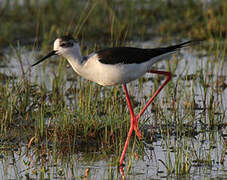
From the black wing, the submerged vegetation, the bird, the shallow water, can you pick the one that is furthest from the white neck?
the shallow water

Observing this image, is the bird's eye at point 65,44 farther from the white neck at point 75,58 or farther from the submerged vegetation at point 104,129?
the submerged vegetation at point 104,129

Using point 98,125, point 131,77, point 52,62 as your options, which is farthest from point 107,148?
point 52,62

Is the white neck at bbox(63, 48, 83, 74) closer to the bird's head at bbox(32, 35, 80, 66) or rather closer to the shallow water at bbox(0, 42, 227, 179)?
the bird's head at bbox(32, 35, 80, 66)

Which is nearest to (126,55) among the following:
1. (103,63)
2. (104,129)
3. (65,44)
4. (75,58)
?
(103,63)

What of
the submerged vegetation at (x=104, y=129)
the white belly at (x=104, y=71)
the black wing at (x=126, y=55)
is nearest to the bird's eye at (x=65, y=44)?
the white belly at (x=104, y=71)

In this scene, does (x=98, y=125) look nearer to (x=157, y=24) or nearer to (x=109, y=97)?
(x=109, y=97)

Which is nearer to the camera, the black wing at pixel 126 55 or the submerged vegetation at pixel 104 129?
the submerged vegetation at pixel 104 129

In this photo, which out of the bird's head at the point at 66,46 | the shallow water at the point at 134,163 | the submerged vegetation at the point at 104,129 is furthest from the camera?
the bird's head at the point at 66,46

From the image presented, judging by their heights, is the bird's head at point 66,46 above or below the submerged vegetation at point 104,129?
above

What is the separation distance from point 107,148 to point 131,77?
0.72 metres

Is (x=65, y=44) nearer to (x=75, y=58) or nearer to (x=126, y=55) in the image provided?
(x=75, y=58)

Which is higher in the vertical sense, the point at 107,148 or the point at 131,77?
the point at 131,77

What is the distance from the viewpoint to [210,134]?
5152mm

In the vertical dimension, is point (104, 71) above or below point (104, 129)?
above
